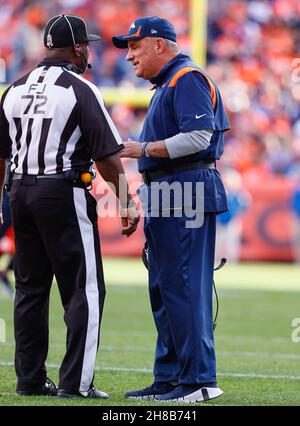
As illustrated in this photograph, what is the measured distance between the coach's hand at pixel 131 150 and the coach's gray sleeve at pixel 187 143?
154mm

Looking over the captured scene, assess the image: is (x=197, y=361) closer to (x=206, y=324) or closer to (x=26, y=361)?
(x=206, y=324)

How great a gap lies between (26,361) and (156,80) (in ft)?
5.41

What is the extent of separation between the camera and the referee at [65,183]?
498cm

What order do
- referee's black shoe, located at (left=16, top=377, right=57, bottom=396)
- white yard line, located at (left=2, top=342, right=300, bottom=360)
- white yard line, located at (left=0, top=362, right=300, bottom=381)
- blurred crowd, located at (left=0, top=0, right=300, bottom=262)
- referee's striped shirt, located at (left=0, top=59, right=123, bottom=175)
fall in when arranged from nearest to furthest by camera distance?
1. referee's striped shirt, located at (left=0, top=59, right=123, bottom=175)
2. referee's black shoe, located at (left=16, top=377, right=57, bottom=396)
3. white yard line, located at (left=0, top=362, right=300, bottom=381)
4. white yard line, located at (left=2, top=342, right=300, bottom=360)
5. blurred crowd, located at (left=0, top=0, right=300, bottom=262)

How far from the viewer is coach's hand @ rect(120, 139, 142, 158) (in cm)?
507

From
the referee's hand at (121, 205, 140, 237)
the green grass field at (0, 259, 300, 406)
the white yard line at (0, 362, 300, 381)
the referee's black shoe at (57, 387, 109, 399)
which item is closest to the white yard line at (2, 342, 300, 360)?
the green grass field at (0, 259, 300, 406)

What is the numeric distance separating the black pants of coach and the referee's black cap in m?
0.72

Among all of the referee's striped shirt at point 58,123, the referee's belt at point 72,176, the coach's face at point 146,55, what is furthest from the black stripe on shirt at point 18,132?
the coach's face at point 146,55

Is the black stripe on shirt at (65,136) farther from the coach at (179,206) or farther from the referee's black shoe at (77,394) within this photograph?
the referee's black shoe at (77,394)

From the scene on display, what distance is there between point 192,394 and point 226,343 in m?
3.15

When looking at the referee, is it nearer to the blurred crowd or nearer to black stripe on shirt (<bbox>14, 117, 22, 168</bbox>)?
black stripe on shirt (<bbox>14, 117, 22, 168</bbox>)

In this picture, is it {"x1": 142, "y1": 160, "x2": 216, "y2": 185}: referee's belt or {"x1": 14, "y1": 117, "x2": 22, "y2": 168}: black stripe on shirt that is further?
{"x1": 142, "y1": 160, "x2": 216, "y2": 185}: referee's belt
